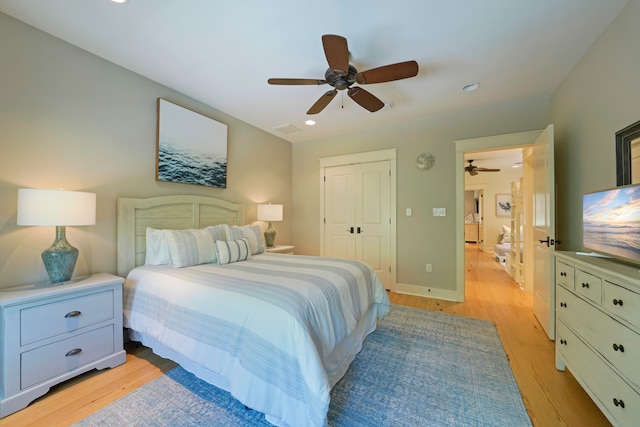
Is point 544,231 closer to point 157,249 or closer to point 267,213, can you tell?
point 267,213

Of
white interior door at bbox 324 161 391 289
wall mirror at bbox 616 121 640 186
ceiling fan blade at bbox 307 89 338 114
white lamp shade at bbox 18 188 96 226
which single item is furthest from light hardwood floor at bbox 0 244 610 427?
ceiling fan blade at bbox 307 89 338 114

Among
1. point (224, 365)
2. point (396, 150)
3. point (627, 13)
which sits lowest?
point (224, 365)

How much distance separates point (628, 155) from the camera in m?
1.64

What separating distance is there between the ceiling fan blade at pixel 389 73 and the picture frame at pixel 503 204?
24.5 ft

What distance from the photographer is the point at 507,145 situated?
315 cm

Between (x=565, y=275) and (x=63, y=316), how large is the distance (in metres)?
3.57

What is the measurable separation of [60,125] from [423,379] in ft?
11.4

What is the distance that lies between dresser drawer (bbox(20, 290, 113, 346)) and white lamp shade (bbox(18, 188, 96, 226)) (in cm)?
56

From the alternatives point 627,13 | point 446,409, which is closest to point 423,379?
point 446,409

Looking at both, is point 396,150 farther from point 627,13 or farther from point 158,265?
point 158,265

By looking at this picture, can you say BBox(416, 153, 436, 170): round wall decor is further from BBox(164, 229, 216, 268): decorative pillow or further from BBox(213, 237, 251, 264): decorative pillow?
BBox(164, 229, 216, 268): decorative pillow

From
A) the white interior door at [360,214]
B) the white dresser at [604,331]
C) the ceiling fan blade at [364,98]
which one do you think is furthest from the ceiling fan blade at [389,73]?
the white interior door at [360,214]

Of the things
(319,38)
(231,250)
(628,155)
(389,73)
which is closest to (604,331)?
(628,155)

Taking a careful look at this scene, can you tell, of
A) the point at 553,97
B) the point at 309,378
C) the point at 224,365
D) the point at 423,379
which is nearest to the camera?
the point at 309,378
